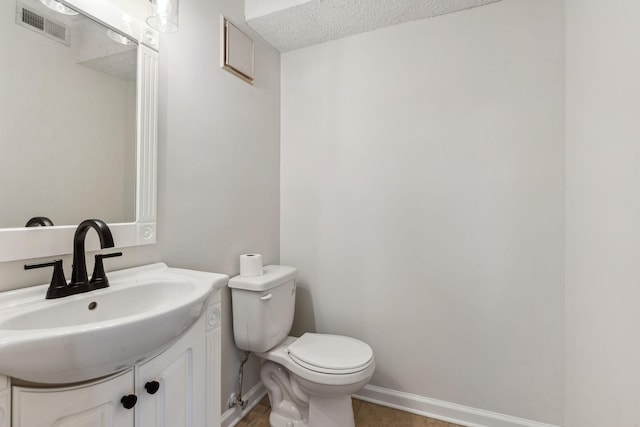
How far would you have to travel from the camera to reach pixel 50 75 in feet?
2.94

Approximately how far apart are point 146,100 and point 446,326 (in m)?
1.81

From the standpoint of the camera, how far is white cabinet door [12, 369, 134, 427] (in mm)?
573

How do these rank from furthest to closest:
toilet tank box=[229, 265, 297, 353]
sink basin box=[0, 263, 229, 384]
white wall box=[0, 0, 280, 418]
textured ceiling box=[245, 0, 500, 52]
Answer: textured ceiling box=[245, 0, 500, 52] < toilet tank box=[229, 265, 297, 353] < white wall box=[0, 0, 280, 418] < sink basin box=[0, 263, 229, 384]

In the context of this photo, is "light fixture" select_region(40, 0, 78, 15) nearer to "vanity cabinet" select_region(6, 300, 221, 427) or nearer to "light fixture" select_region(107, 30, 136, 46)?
"light fixture" select_region(107, 30, 136, 46)

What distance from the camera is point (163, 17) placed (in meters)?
1.10

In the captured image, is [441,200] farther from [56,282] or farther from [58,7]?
[58,7]

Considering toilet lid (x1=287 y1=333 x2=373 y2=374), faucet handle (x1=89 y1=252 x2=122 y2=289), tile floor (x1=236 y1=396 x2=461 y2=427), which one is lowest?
tile floor (x1=236 y1=396 x2=461 y2=427)

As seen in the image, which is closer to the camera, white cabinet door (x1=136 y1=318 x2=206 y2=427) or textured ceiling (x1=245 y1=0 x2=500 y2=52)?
white cabinet door (x1=136 y1=318 x2=206 y2=427)

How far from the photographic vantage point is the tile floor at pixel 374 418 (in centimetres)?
157

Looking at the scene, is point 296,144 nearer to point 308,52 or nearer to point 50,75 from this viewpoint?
point 308,52

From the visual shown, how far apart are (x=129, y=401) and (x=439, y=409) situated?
158 centimetres

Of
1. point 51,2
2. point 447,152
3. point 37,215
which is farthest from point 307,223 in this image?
point 51,2

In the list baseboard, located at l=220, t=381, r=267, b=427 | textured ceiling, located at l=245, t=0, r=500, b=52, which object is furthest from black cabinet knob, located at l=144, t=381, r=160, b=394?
textured ceiling, located at l=245, t=0, r=500, b=52

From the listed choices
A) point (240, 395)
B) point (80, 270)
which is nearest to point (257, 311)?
point (240, 395)
